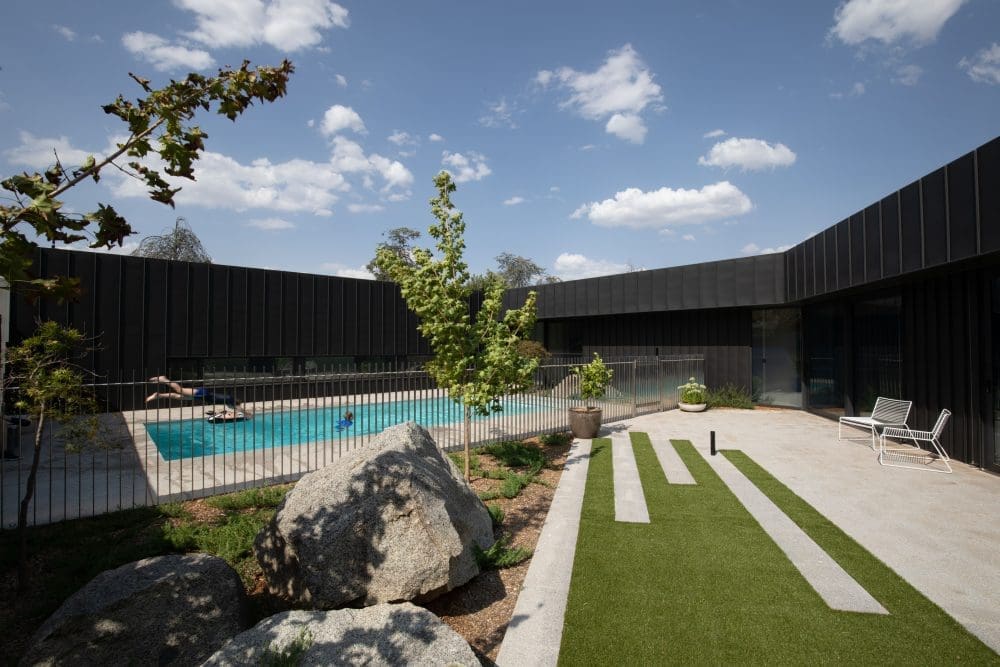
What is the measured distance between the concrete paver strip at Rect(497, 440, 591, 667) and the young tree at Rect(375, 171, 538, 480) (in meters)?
2.28

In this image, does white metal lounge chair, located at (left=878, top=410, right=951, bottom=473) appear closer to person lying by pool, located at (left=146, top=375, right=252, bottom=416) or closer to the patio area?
the patio area

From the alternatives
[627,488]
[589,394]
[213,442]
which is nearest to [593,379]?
[589,394]

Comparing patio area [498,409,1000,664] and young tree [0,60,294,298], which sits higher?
young tree [0,60,294,298]

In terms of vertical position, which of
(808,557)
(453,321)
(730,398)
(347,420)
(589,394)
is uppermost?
(453,321)

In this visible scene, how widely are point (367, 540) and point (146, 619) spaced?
1.58 meters

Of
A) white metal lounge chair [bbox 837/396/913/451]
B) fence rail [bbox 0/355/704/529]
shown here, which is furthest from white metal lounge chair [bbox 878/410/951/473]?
fence rail [bbox 0/355/704/529]

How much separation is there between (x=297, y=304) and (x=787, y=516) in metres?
18.5

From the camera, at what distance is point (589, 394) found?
12.0 meters

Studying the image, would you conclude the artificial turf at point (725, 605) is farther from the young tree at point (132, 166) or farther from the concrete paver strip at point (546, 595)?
the young tree at point (132, 166)

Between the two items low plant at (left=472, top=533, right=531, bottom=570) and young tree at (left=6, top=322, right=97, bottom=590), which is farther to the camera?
low plant at (left=472, top=533, right=531, bottom=570)

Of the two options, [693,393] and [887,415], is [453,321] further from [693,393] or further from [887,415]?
[693,393]

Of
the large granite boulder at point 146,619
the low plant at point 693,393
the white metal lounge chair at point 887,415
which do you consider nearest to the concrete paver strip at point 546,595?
the large granite boulder at point 146,619

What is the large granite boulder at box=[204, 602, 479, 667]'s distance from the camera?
260 centimetres

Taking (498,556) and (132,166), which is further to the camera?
(498,556)
